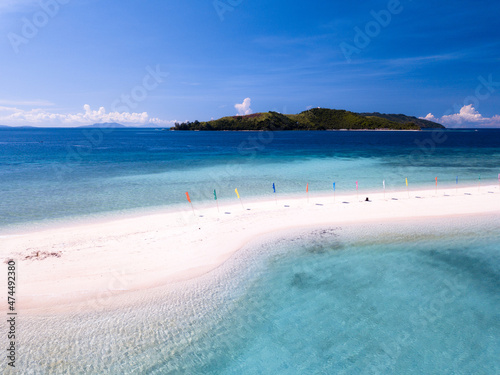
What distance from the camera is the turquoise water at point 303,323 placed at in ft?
27.1

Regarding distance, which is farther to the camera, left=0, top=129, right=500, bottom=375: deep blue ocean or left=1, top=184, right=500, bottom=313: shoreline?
left=1, top=184, right=500, bottom=313: shoreline

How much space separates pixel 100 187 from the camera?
3061 centimetres

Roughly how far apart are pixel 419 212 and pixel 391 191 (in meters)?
7.14

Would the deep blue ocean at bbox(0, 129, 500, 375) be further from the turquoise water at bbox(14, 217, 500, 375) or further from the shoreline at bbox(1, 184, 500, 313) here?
the shoreline at bbox(1, 184, 500, 313)

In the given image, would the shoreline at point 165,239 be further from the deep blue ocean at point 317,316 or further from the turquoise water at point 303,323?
the turquoise water at point 303,323

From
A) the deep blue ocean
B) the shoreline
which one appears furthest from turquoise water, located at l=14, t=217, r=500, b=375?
the shoreline

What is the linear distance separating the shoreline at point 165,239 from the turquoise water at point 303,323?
4.43 feet

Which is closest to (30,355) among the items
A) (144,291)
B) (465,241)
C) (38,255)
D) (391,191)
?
(144,291)

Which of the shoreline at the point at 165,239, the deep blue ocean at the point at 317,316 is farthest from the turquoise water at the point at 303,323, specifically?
the shoreline at the point at 165,239

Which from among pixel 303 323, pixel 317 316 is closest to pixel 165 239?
pixel 303 323

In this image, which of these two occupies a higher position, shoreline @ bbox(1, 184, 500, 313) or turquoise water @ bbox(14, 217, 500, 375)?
shoreline @ bbox(1, 184, 500, 313)

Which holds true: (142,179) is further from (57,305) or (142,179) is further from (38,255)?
(57,305)

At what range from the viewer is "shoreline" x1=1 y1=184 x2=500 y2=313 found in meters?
11.8

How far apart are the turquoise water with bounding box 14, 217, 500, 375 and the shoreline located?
135cm
